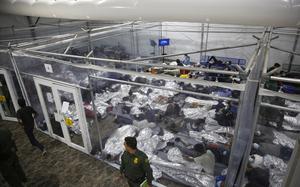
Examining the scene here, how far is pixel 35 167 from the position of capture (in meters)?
4.39

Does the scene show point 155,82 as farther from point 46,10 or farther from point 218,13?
point 218,13

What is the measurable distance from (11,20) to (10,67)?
438 cm

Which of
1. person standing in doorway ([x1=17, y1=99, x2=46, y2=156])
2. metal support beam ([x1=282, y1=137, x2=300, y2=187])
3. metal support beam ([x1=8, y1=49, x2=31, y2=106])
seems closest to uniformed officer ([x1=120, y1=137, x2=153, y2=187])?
metal support beam ([x1=282, y1=137, x2=300, y2=187])

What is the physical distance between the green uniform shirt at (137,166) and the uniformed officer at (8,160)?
78.8 inches

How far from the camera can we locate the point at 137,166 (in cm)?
285

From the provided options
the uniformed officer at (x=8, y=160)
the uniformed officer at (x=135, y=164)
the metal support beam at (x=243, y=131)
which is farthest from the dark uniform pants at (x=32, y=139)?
the metal support beam at (x=243, y=131)

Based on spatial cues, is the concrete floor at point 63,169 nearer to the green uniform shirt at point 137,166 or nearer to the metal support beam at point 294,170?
the green uniform shirt at point 137,166

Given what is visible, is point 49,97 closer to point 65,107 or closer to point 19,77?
point 65,107

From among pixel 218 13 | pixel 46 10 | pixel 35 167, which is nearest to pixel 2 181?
pixel 35 167

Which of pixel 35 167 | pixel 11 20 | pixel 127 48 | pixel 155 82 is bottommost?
pixel 35 167

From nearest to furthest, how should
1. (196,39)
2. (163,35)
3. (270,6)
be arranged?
(270,6), (196,39), (163,35)

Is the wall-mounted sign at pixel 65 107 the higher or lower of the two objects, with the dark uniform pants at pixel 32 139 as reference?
higher

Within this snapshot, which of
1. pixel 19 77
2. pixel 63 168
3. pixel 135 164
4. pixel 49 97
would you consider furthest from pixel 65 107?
pixel 135 164

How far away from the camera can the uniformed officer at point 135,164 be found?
8.97 ft
